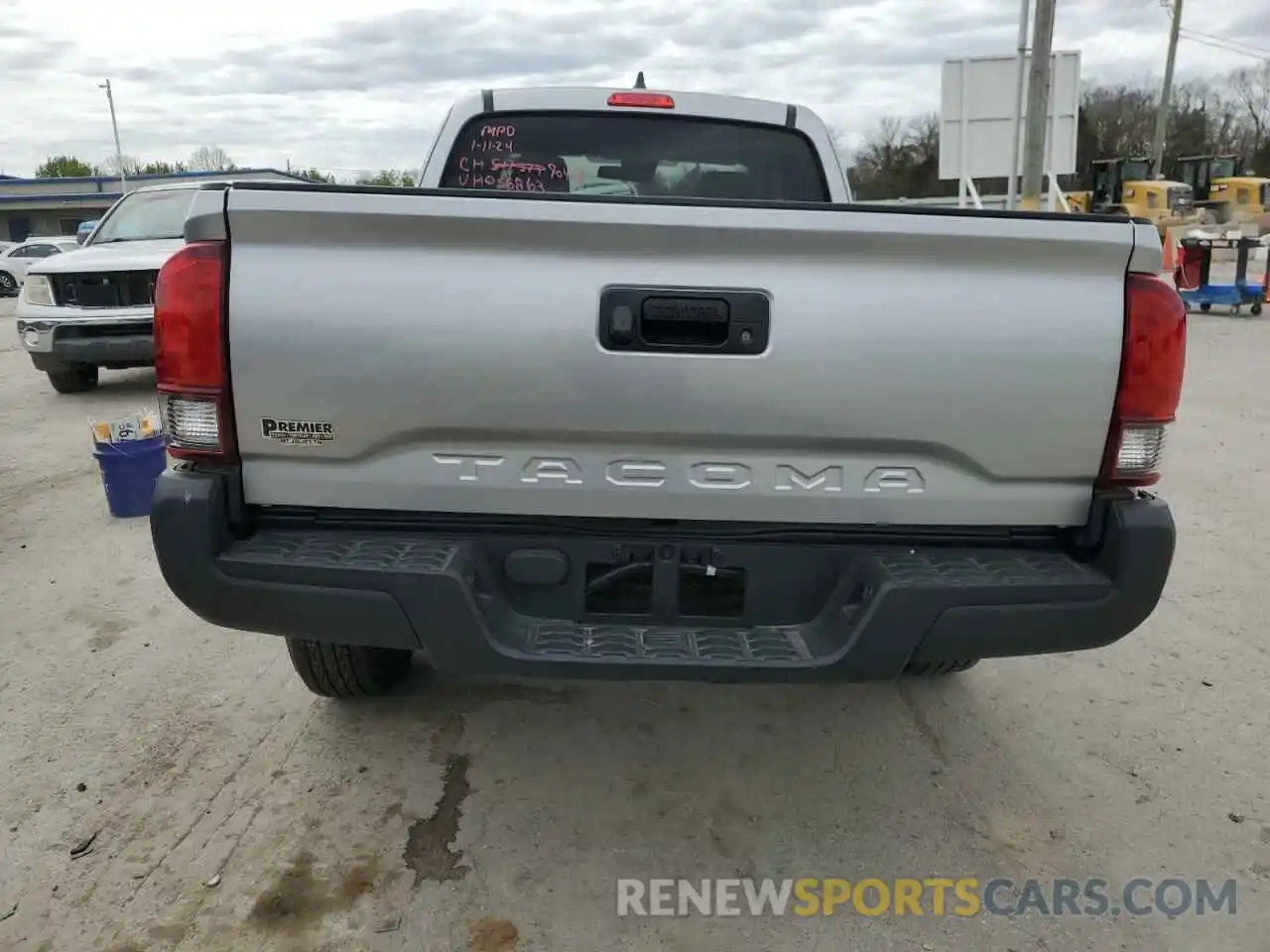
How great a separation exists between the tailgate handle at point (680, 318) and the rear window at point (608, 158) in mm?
1901

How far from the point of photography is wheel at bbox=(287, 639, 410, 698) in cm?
307

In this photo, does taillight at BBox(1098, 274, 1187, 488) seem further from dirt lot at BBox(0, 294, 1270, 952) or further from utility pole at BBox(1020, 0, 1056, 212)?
utility pole at BBox(1020, 0, 1056, 212)

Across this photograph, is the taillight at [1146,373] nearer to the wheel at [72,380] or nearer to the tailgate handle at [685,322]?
the tailgate handle at [685,322]

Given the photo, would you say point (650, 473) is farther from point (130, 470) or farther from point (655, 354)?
point (130, 470)

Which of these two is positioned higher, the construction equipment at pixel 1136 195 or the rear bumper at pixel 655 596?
the construction equipment at pixel 1136 195

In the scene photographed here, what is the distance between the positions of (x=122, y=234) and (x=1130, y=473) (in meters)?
10.3

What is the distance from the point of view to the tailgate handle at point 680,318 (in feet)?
7.14

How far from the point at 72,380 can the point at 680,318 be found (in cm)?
944

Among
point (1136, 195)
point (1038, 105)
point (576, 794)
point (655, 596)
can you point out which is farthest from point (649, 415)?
point (1136, 195)

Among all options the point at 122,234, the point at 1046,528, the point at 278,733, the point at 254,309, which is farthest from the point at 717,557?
the point at 122,234

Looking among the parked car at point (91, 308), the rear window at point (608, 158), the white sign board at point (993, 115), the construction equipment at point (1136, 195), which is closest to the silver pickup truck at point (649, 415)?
the rear window at point (608, 158)

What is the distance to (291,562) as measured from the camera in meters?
2.20

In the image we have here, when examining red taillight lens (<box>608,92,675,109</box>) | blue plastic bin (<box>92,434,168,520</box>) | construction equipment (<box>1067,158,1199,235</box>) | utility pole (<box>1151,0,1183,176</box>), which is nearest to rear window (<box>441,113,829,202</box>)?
red taillight lens (<box>608,92,675,109</box>)

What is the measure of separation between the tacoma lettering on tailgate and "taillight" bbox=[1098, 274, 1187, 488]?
475 mm
